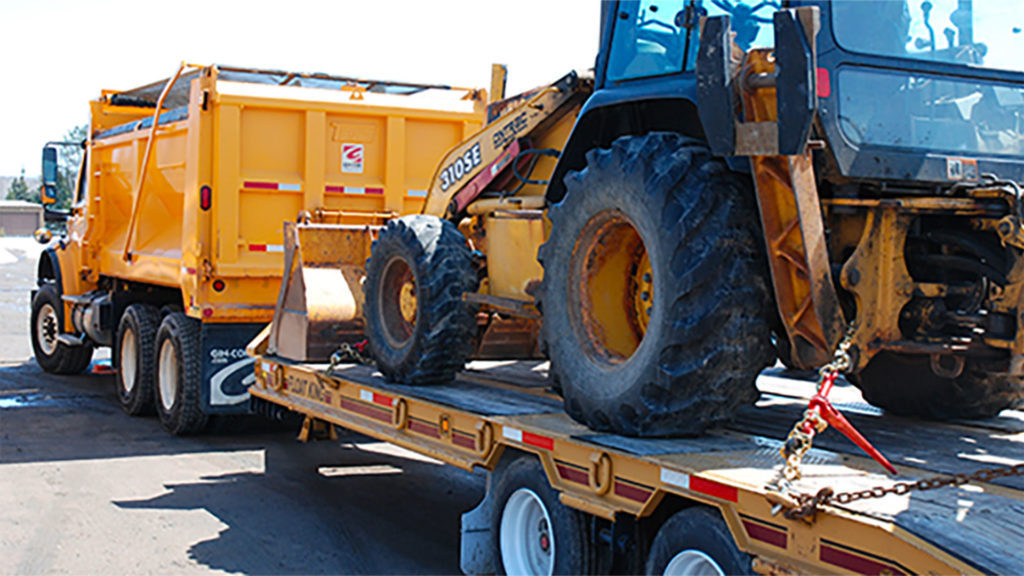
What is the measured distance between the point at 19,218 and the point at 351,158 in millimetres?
74314

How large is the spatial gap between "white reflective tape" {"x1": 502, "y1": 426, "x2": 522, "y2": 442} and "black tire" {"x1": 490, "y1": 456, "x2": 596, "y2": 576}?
0.43 feet

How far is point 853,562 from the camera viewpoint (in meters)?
3.54

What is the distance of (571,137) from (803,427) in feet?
7.33

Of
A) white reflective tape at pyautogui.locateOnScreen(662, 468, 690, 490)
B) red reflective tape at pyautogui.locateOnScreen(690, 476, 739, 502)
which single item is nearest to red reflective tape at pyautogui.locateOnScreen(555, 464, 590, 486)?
white reflective tape at pyautogui.locateOnScreen(662, 468, 690, 490)

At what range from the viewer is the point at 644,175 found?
488 cm

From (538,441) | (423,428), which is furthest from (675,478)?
(423,428)

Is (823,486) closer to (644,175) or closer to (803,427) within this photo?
(803,427)

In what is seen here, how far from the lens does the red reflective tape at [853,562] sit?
3.44 metres

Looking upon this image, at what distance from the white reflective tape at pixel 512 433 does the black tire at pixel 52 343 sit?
10040mm

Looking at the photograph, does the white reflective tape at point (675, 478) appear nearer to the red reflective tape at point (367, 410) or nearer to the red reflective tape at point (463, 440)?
the red reflective tape at point (463, 440)

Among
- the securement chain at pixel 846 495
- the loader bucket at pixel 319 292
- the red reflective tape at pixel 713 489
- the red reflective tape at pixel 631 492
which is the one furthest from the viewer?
the loader bucket at pixel 319 292

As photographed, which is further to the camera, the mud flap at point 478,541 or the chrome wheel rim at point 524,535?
the mud flap at point 478,541

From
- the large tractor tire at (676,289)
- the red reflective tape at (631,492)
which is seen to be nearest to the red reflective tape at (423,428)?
the large tractor tire at (676,289)

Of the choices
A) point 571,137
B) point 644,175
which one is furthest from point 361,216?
point 644,175
